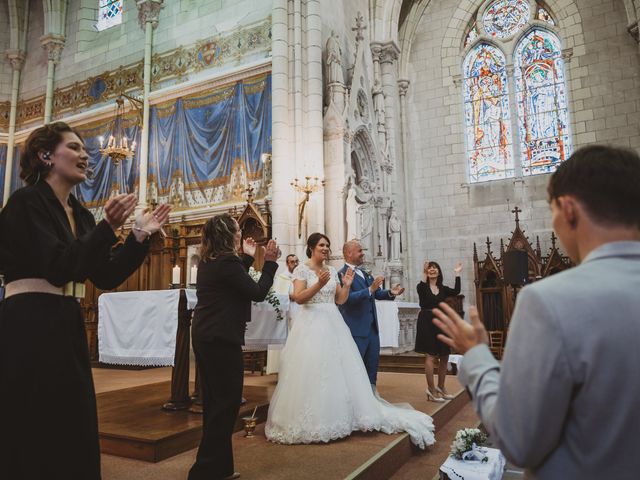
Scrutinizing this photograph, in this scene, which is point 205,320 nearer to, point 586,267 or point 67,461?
point 67,461

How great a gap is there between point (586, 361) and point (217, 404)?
2382 millimetres

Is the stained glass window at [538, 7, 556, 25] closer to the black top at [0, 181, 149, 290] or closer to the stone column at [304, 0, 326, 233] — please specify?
the stone column at [304, 0, 326, 233]

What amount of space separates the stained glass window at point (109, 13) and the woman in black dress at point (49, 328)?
12493 millimetres

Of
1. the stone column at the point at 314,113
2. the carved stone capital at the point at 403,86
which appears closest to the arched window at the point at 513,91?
the carved stone capital at the point at 403,86

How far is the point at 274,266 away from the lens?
10.9 ft

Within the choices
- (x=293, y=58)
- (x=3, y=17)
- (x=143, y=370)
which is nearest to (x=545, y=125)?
(x=293, y=58)

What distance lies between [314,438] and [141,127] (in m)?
9.27

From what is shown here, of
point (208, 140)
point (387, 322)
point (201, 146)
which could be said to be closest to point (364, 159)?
point (208, 140)

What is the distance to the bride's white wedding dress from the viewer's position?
389cm

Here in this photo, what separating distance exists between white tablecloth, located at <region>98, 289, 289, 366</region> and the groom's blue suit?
0.88 meters

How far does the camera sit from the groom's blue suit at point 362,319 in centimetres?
492

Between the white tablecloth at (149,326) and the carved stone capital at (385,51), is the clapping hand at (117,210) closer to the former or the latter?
the white tablecloth at (149,326)

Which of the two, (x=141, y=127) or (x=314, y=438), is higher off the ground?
(x=141, y=127)

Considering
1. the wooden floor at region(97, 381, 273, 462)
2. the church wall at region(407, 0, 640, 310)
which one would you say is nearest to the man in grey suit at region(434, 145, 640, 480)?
the wooden floor at region(97, 381, 273, 462)
